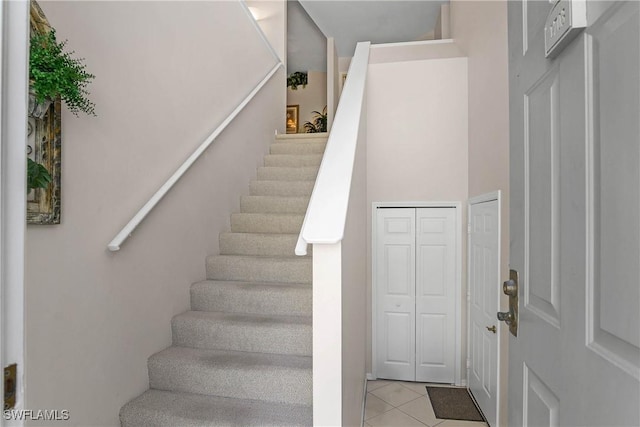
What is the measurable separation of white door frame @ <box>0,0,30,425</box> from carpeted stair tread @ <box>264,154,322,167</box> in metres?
3.44

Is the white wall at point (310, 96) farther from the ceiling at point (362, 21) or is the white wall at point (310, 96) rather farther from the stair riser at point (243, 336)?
the stair riser at point (243, 336)

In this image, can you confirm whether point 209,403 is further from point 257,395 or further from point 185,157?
point 185,157

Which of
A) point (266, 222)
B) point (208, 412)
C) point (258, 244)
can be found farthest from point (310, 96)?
point (208, 412)

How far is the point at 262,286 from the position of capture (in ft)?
8.41

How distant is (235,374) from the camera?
2006 mm

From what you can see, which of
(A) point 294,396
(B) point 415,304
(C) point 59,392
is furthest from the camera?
(B) point 415,304

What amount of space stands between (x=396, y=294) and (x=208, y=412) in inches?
99.0

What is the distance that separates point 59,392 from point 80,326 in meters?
0.26

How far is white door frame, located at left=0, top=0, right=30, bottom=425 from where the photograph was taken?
1.68 ft

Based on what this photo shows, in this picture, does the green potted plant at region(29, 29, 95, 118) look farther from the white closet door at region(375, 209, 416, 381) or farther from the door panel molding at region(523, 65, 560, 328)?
the white closet door at region(375, 209, 416, 381)

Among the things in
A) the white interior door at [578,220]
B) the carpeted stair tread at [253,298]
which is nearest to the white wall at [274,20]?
the carpeted stair tread at [253,298]

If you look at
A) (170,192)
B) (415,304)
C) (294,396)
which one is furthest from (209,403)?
(415,304)

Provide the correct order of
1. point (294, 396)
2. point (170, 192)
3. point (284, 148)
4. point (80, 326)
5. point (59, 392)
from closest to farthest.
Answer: point (59, 392) < point (80, 326) < point (294, 396) < point (170, 192) < point (284, 148)

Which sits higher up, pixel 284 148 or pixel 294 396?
pixel 284 148
